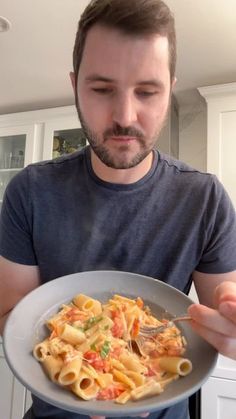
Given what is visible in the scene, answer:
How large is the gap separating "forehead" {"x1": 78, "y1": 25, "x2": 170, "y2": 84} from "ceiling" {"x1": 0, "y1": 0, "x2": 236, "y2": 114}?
856mm

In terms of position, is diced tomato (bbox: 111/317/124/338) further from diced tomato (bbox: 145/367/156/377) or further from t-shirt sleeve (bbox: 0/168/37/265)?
t-shirt sleeve (bbox: 0/168/37/265)

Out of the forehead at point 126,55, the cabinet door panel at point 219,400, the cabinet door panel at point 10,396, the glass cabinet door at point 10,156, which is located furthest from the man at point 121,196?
the glass cabinet door at point 10,156

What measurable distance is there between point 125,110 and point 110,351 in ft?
1.48

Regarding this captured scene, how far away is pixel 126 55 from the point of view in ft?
2.19

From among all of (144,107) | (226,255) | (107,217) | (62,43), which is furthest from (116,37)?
(62,43)

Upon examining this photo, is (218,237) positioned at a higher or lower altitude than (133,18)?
lower

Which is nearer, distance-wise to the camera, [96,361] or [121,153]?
[96,361]

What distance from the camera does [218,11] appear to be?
1428 millimetres

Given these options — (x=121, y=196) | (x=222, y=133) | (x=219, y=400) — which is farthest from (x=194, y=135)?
(x=121, y=196)

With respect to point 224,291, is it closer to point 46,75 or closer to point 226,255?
point 226,255

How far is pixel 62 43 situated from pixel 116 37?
3.73 ft

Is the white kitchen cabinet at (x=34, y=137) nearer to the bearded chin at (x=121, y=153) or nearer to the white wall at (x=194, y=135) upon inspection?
the white wall at (x=194, y=135)

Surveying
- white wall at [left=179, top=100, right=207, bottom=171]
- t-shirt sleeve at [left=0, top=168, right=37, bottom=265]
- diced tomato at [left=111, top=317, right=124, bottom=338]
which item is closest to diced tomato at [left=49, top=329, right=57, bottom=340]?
diced tomato at [left=111, top=317, right=124, bottom=338]

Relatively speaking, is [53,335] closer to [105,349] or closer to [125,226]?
[105,349]
